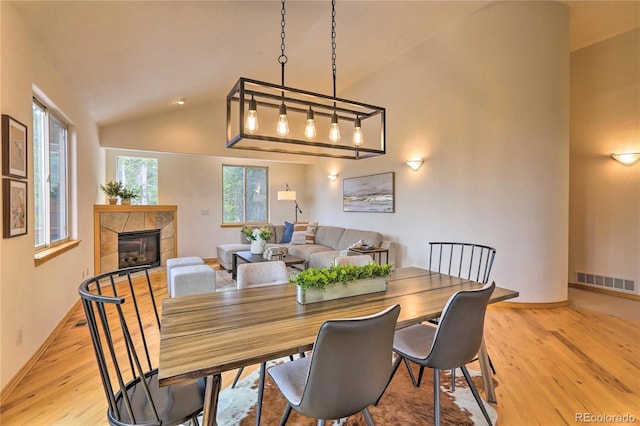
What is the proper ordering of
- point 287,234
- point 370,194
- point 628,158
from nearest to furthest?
point 628,158, point 370,194, point 287,234

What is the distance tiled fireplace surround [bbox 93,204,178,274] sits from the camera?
196 inches

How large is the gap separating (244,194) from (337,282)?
600 centimetres

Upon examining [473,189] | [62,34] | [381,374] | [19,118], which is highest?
[62,34]

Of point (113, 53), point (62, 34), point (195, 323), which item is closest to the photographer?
point (195, 323)

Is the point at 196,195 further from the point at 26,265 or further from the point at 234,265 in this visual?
the point at 26,265

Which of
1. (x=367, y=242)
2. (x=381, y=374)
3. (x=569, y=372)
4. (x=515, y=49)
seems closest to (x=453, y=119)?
(x=515, y=49)

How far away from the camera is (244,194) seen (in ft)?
24.2

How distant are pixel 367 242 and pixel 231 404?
350 cm

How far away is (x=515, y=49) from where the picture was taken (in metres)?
3.67

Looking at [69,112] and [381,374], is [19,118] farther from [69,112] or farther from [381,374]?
[381,374]

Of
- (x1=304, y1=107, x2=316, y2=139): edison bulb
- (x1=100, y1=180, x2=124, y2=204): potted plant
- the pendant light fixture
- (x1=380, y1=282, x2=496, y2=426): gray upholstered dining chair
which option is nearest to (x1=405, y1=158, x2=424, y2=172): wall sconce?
the pendant light fixture

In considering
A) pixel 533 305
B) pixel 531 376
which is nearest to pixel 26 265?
pixel 531 376

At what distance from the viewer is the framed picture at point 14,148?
1.96 m

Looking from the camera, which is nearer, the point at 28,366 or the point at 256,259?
the point at 28,366
